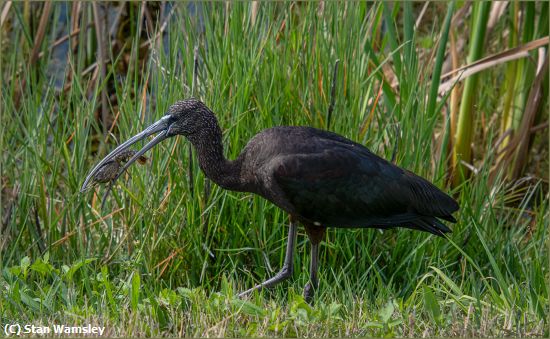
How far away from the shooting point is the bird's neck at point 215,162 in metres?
4.26

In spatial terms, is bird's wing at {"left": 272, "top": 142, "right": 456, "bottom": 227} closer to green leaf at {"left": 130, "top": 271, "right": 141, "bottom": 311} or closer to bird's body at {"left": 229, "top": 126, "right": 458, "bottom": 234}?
bird's body at {"left": 229, "top": 126, "right": 458, "bottom": 234}

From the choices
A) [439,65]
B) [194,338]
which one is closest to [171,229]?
[194,338]

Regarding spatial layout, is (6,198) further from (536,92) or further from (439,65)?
(536,92)

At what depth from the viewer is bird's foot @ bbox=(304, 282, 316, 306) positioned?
4.30 metres

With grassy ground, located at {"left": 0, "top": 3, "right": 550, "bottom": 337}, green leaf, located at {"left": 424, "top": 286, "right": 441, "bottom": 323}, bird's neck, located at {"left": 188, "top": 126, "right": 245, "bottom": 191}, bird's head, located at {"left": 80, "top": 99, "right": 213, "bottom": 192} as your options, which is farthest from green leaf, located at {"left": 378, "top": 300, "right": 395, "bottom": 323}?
bird's head, located at {"left": 80, "top": 99, "right": 213, "bottom": 192}

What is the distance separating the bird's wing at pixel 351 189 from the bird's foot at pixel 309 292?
32cm

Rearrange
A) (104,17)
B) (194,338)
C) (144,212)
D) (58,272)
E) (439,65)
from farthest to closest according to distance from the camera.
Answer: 1. (104,17)
2. (439,65)
3. (144,212)
4. (58,272)
5. (194,338)

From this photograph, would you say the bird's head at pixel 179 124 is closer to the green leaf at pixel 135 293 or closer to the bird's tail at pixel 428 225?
the green leaf at pixel 135 293

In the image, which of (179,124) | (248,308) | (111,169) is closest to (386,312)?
(248,308)

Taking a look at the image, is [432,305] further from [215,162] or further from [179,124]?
[179,124]

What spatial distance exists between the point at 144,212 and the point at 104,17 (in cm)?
252

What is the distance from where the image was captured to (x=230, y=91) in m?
4.72

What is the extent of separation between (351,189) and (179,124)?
2.82 feet

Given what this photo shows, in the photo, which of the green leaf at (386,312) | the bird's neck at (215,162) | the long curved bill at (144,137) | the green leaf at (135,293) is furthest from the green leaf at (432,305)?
the long curved bill at (144,137)
